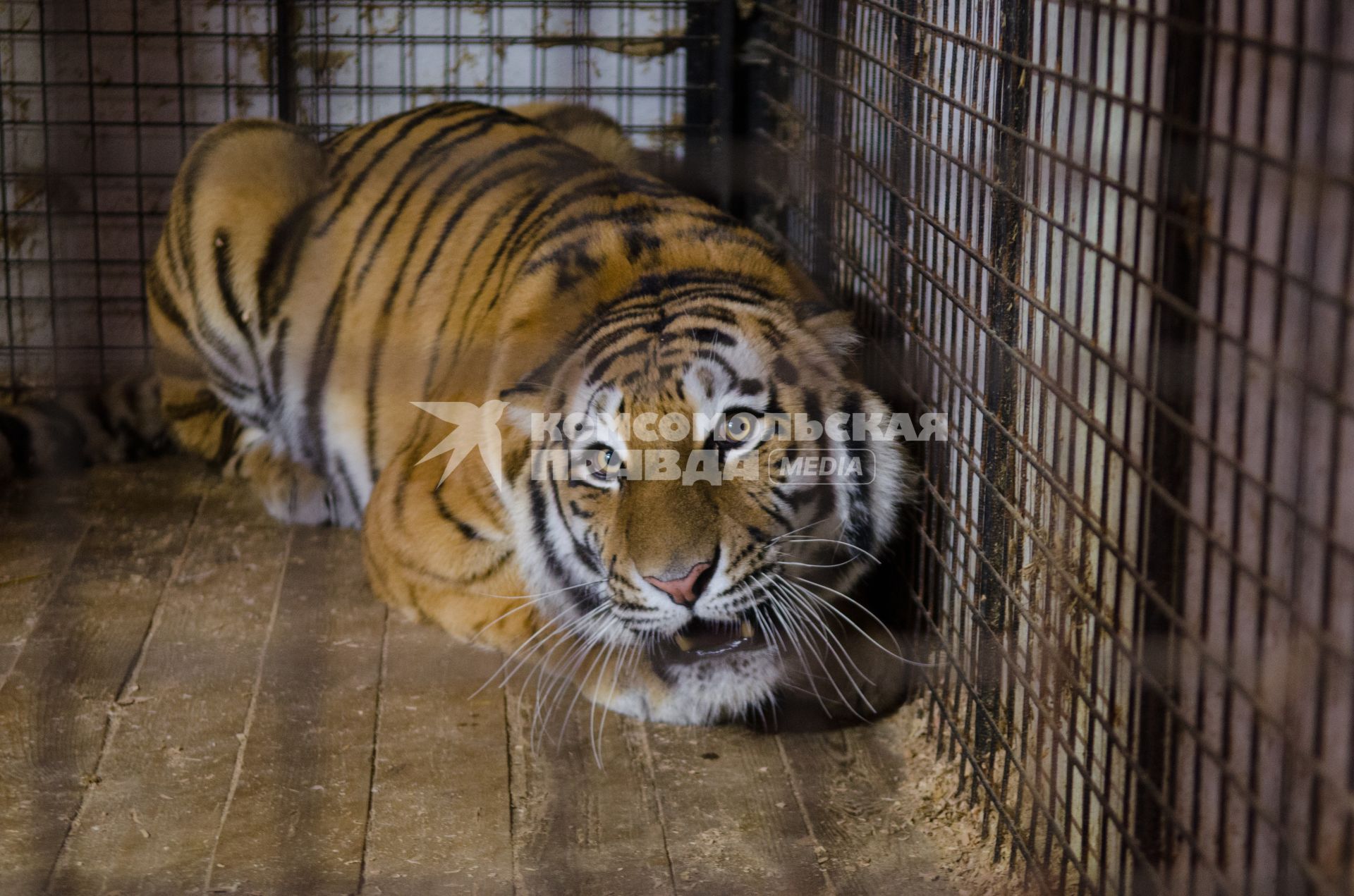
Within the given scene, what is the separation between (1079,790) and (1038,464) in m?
0.39

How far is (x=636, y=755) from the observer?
6.20ft

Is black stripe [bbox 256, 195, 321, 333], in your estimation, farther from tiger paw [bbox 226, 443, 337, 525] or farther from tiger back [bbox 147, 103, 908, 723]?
tiger paw [bbox 226, 443, 337, 525]

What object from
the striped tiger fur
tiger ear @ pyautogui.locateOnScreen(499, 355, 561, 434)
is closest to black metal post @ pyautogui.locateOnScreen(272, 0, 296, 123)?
the striped tiger fur

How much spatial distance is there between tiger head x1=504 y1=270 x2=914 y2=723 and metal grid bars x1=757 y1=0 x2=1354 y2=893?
0.12m

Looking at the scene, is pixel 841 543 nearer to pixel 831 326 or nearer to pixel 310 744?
pixel 831 326

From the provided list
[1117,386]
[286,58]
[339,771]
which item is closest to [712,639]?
[339,771]

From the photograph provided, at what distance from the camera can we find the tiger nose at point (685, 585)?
5.62 ft

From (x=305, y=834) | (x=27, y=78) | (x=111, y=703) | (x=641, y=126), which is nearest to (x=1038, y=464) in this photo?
(x=305, y=834)

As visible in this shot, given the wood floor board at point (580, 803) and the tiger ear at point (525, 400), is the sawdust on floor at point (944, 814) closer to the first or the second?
the wood floor board at point (580, 803)

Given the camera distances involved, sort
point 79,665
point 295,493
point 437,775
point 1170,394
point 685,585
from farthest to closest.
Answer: point 295,493 → point 79,665 → point 437,775 → point 685,585 → point 1170,394

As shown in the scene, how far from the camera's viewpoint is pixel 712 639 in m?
1.88

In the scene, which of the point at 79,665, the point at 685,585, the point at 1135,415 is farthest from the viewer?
the point at 79,665

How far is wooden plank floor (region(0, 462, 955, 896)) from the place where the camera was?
1.61 m

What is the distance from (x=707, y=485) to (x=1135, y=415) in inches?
23.7
